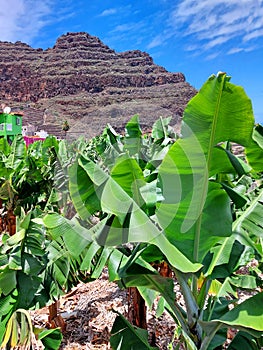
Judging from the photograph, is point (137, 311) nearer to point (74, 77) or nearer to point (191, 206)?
point (191, 206)

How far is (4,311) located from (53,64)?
90218mm

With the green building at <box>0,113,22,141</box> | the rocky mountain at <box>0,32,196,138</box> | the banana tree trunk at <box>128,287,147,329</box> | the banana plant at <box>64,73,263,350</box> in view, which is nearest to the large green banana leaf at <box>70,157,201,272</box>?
the banana plant at <box>64,73,263,350</box>

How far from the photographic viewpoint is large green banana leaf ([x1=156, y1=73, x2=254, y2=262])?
1.39 metres

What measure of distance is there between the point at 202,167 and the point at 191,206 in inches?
7.3

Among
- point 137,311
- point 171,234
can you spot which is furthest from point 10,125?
point 171,234

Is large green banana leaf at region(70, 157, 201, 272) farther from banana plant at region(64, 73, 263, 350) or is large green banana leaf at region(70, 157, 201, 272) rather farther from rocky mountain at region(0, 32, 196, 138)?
rocky mountain at region(0, 32, 196, 138)

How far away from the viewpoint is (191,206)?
1.55 metres

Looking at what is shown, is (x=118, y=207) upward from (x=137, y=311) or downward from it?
upward

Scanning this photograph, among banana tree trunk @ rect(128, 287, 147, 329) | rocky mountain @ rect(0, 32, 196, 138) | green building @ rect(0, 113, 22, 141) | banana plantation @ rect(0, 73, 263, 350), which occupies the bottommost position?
banana tree trunk @ rect(128, 287, 147, 329)

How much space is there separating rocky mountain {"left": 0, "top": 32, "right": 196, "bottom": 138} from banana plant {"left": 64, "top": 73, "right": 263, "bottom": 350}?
60468mm

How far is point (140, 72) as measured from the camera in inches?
3366

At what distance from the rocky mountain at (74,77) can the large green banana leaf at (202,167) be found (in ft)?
199

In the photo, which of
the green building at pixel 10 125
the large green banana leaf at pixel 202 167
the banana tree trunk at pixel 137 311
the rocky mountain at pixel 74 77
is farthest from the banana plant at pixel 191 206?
the rocky mountain at pixel 74 77

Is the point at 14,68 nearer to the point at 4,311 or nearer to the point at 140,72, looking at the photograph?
the point at 140,72
